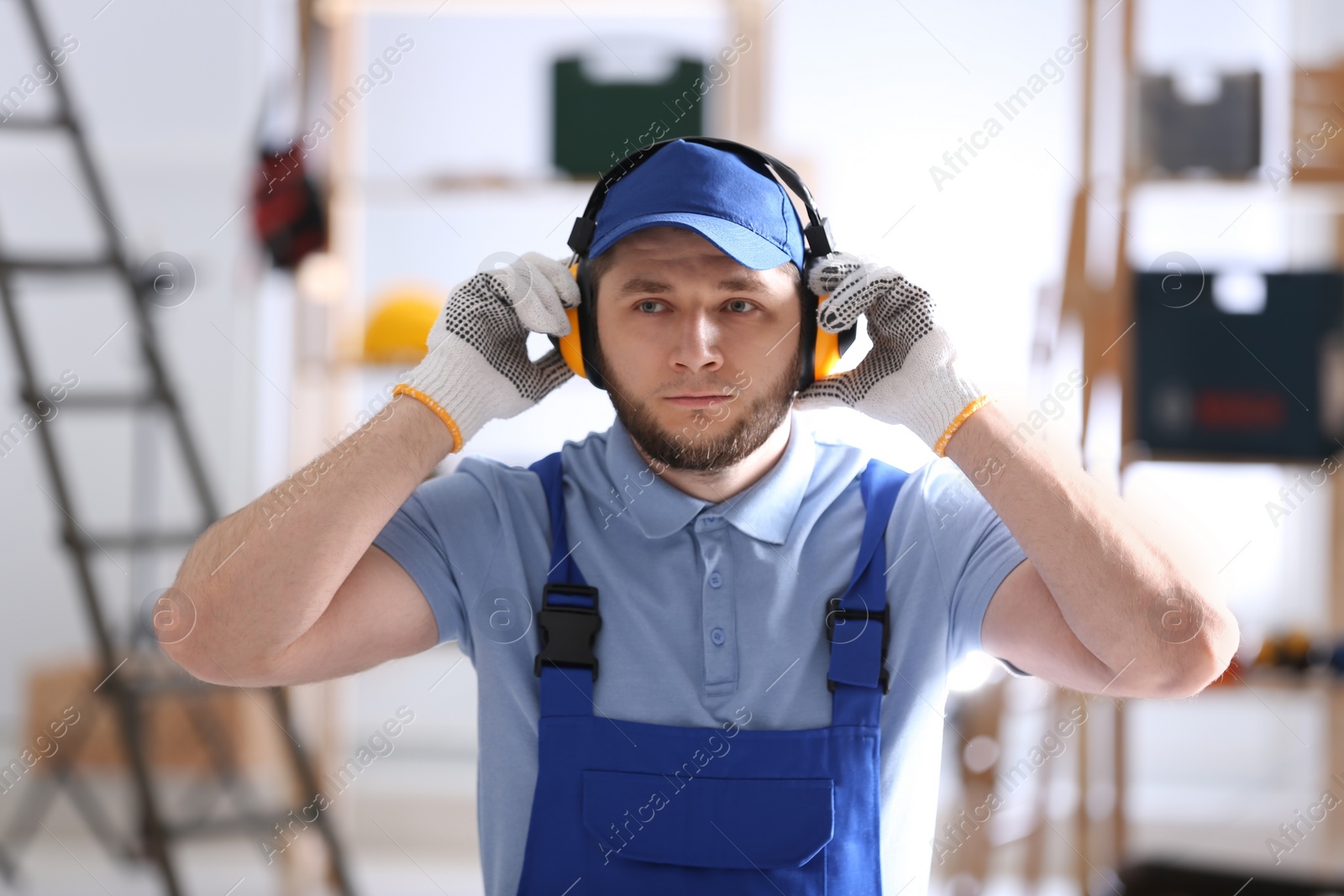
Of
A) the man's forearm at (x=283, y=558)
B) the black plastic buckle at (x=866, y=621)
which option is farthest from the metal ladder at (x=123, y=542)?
the black plastic buckle at (x=866, y=621)

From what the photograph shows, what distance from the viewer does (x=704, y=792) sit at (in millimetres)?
1172

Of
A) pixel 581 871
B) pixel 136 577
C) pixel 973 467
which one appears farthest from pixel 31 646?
pixel 973 467

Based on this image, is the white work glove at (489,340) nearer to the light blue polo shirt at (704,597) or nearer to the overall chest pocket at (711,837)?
the light blue polo shirt at (704,597)

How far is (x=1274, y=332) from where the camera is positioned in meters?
2.49

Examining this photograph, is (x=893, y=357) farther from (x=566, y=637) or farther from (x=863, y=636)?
(x=566, y=637)

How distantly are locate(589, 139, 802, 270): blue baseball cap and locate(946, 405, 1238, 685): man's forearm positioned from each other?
0.34 metres

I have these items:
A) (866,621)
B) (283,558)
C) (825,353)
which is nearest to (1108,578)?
(866,621)

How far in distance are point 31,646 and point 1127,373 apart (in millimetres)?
3717

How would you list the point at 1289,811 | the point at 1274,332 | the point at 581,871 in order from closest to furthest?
the point at 581,871 → the point at 1274,332 → the point at 1289,811

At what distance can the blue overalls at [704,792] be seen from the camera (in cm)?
117

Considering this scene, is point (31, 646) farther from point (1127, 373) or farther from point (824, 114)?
point (1127, 373)

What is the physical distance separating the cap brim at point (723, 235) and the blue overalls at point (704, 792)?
1.26 feet

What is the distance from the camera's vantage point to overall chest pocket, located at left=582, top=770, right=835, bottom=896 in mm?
1162

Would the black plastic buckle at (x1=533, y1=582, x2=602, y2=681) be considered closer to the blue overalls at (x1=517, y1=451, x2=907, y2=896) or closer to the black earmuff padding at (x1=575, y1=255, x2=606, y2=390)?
the blue overalls at (x1=517, y1=451, x2=907, y2=896)
